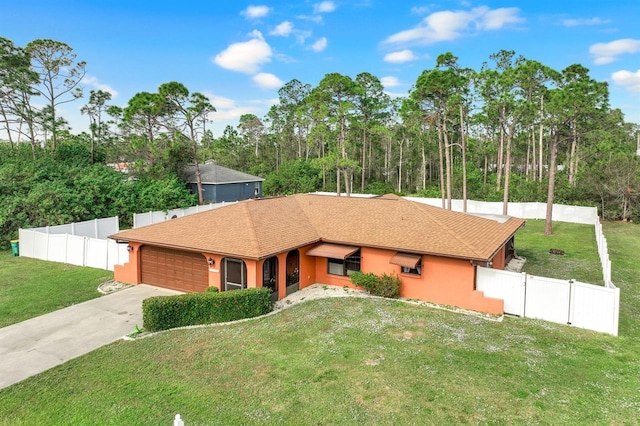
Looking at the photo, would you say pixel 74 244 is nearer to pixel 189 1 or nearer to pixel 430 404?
pixel 189 1

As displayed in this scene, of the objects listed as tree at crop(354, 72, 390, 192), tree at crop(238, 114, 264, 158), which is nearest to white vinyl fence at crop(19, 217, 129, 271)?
tree at crop(354, 72, 390, 192)

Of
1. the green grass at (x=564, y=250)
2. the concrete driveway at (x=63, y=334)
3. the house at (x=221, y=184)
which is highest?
the house at (x=221, y=184)

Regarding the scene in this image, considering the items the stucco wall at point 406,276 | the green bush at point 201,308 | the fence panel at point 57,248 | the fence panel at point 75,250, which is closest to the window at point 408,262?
the stucco wall at point 406,276

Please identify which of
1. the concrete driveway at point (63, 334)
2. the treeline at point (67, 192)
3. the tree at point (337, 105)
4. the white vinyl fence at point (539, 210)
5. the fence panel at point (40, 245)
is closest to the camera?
the concrete driveway at point (63, 334)

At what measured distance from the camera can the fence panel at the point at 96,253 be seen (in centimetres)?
1845

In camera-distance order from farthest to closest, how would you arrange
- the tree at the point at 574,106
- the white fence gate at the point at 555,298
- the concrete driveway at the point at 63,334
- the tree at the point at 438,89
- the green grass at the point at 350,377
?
the tree at the point at 438,89, the tree at the point at 574,106, the white fence gate at the point at 555,298, the concrete driveway at the point at 63,334, the green grass at the point at 350,377

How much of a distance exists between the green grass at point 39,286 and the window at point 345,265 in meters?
9.46

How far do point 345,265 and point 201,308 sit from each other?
6.47 metres

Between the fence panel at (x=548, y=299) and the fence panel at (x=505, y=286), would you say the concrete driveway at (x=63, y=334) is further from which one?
the fence panel at (x=548, y=299)

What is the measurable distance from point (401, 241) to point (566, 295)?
5622 millimetres

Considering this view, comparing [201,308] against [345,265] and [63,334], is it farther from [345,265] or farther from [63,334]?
[345,265]

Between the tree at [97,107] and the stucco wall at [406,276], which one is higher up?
the tree at [97,107]

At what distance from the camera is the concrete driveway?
948cm

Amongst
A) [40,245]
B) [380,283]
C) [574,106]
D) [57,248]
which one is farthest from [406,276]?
[574,106]
